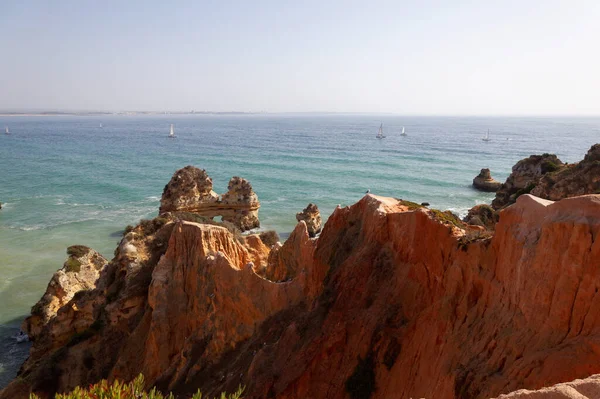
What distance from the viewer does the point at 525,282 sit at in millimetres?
8805

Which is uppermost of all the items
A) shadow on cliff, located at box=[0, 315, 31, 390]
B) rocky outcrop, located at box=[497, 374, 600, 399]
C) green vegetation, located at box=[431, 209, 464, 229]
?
green vegetation, located at box=[431, 209, 464, 229]

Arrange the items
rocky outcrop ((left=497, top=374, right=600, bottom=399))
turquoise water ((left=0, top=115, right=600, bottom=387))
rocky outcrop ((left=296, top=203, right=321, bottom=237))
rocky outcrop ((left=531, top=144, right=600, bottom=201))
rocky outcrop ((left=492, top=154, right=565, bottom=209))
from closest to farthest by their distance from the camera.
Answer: rocky outcrop ((left=497, top=374, right=600, bottom=399)), rocky outcrop ((left=531, top=144, right=600, bottom=201)), turquoise water ((left=0, top=115, right=600, bottom=387)), rocky outcrop ((left=492, top=154, right=565, bottom=209)), rocky outcrop ((left=296, top=203, right=321, bottom=237))

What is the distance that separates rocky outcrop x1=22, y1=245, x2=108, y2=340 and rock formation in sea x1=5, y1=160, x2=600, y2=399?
565 cm

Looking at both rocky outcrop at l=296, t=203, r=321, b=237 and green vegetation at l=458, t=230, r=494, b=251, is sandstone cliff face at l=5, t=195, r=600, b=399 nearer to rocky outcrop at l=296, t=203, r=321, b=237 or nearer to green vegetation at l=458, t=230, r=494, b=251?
green vegetation at l=458, t=230, r=494, b=251

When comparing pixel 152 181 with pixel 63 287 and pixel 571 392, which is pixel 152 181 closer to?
pixel 63 287

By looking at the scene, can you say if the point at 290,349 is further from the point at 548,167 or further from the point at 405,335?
the point at 548,167

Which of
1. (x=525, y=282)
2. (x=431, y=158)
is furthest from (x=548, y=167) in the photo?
(x=431, y=158)

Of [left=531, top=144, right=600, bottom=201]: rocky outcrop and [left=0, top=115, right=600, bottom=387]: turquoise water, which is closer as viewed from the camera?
[left=531, top=144, right=600, bottom=201]: rocky outcrop

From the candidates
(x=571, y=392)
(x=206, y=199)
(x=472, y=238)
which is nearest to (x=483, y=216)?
(x=206, y=199)

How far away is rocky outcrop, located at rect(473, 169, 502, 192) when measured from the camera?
7156cm

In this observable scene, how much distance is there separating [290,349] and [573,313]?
7.24 m

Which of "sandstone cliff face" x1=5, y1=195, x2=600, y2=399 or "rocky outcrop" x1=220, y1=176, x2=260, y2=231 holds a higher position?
"sandstone cliff face" x1=5, y1=195, x2=600, y2=399

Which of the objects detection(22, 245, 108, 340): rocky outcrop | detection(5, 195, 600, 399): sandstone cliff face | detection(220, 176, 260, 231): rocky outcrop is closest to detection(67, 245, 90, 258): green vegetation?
detection(22, 245, 108, 340): rocky outcrop

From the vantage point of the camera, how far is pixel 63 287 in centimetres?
2761
